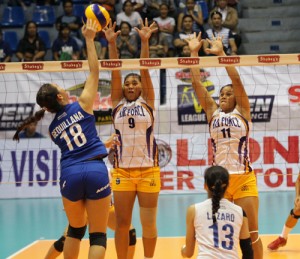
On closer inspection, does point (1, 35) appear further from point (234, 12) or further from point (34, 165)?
point (234, 12)

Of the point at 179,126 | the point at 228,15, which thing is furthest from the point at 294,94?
the point at 228,15

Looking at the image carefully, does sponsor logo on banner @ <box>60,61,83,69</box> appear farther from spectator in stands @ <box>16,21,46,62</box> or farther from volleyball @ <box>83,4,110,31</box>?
spectator in stands @ <box>16,21,46,62</box>

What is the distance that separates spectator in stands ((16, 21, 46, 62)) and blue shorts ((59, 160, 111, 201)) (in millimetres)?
10027

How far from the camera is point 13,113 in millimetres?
14320

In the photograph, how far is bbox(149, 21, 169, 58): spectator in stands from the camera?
51.3 feet

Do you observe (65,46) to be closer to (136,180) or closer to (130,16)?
(130,16)

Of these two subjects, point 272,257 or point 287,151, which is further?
point 287,151

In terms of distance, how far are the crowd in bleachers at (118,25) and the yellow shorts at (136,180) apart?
25.8ft

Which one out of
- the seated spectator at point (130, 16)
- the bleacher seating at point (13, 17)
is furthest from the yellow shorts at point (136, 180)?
the bleacher seating at point (13, 17)

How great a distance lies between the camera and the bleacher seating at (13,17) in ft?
59.0

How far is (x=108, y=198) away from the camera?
656 cm

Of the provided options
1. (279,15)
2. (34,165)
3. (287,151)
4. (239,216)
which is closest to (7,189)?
(34,165)

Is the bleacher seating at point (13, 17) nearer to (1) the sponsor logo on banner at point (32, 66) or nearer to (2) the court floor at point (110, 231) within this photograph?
(2) the court floor at point (110, 231)

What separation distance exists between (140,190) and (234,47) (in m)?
9.01
